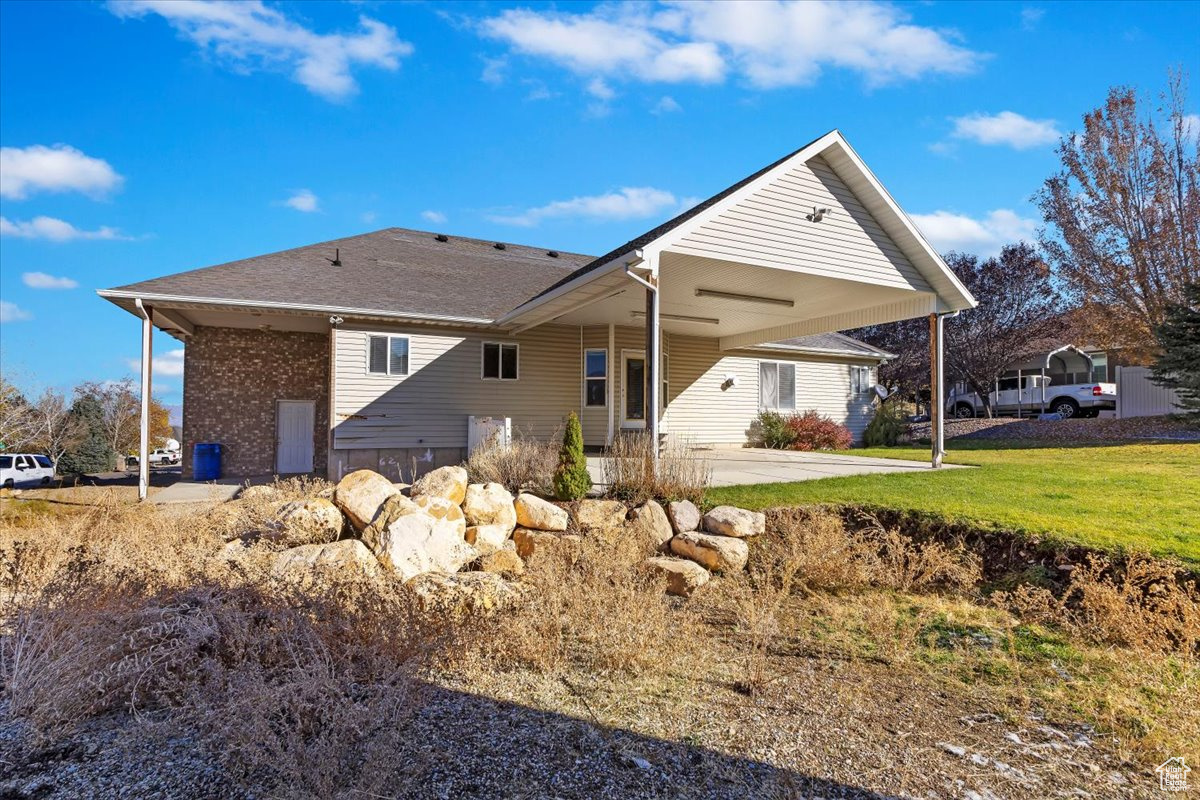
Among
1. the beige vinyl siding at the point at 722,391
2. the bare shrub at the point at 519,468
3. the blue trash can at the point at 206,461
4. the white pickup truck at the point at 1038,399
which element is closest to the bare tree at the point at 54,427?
the blue trash can at the point at 206,461

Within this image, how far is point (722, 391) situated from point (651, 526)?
34.6ft

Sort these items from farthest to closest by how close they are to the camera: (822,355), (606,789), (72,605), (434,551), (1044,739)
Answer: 1. (822,355)
2. (434,551)
3. (72,605)
4. (1044,739)
5. (606,789)

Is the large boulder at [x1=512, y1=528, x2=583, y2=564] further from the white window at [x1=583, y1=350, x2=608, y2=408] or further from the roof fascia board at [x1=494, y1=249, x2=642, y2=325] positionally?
the white window at [x1=583, y1=350, x2=608, y2=408]

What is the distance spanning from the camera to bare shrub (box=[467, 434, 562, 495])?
809 centimetres

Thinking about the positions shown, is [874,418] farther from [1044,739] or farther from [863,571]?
[1044,739]

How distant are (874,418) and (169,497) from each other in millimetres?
17413

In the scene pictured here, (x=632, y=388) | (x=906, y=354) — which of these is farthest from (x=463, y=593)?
(x=906, y=354)

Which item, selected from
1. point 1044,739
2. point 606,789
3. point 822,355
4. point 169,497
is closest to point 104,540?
point 169,497

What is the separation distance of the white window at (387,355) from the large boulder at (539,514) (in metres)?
6.61

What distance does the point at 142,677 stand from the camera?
138 inches

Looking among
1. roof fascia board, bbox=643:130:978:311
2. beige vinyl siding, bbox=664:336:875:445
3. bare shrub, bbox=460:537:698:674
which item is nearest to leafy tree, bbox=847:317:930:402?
beige vinyl siding, bbox=664:336:875:445

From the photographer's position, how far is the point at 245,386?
45.5 feet

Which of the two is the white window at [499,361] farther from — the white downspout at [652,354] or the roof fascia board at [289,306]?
the white downspout at [652,354]

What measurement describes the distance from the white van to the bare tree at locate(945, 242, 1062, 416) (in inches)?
1335
